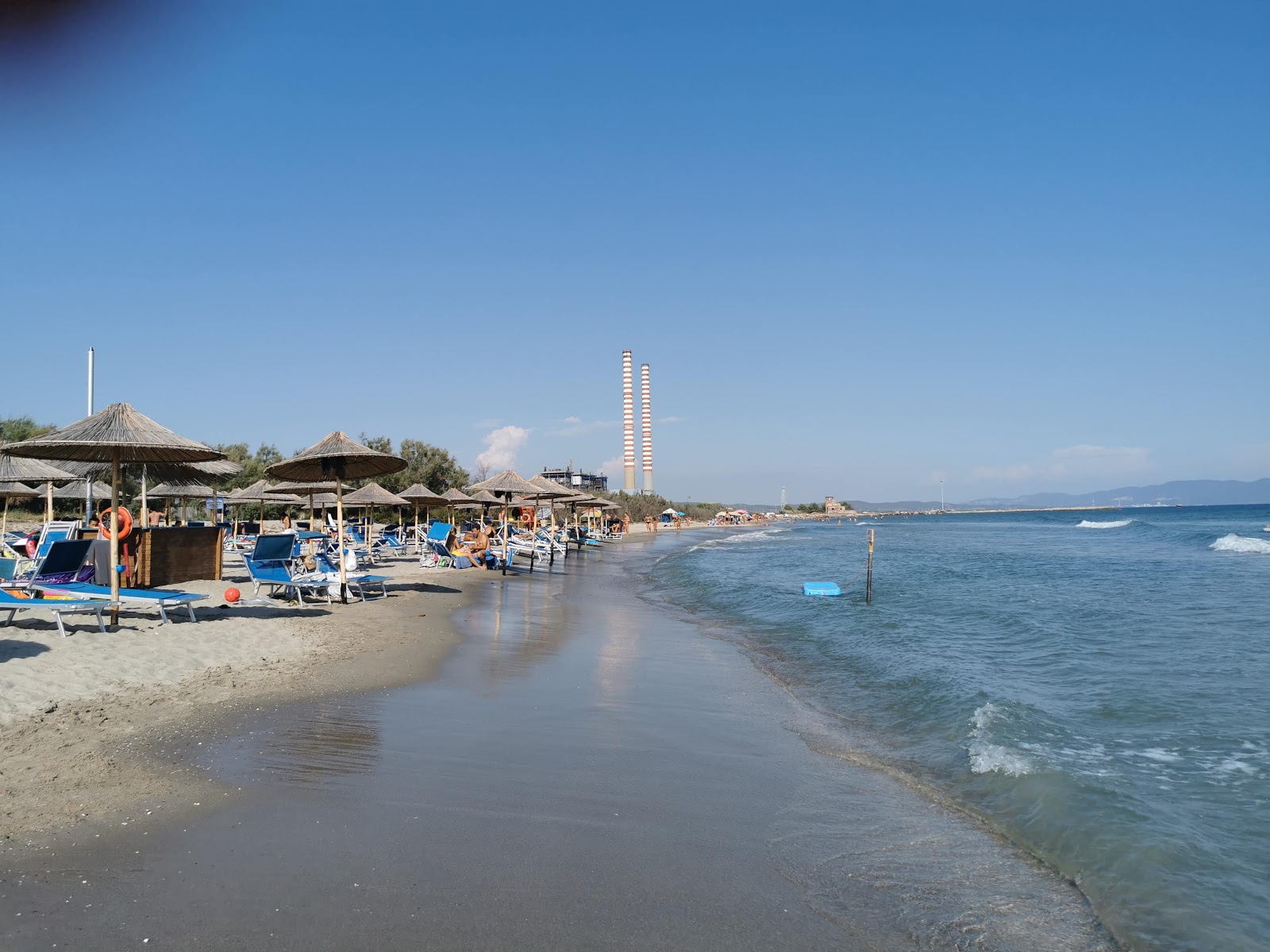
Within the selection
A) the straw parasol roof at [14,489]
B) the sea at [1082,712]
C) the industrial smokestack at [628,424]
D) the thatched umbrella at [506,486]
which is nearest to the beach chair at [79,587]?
the sea at [1082,712]

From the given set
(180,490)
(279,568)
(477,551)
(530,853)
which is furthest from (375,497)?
(530,853)

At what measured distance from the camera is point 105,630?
8.11 meters

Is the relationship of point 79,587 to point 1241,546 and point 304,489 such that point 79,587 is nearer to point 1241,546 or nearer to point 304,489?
point 304,489

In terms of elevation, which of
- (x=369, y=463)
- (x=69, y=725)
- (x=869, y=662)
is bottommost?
(x=869, y=662)

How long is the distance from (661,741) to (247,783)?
2713 mm

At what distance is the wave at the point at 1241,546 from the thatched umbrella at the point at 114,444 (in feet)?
122

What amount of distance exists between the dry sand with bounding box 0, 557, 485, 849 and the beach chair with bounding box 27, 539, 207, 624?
0.82 feet

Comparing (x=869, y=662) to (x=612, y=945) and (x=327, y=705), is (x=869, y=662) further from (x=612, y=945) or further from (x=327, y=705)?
(x=612, y=945)

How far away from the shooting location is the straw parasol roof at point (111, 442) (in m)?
8.19

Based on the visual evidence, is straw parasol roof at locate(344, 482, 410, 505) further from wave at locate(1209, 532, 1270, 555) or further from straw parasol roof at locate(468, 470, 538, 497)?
wave at locate(1209, 532, 1270, 555)

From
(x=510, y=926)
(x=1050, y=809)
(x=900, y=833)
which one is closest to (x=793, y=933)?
(x=510, y=926)

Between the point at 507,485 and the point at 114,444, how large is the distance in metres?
12.0

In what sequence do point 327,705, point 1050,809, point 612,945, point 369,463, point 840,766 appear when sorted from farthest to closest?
point 369,463, point 327,705, point 840,766, point 1050,809, point 612,945

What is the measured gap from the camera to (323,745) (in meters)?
5.34
